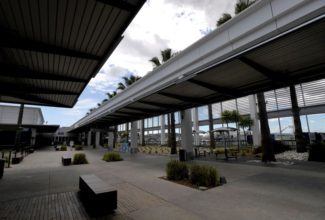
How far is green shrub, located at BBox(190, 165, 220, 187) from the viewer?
20.9ft

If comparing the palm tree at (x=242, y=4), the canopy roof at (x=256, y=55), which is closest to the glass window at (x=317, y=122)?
the palm tree at (x=242, y=4)

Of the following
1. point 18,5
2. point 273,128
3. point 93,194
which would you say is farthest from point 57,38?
point 273,128

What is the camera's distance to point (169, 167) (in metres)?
7.66

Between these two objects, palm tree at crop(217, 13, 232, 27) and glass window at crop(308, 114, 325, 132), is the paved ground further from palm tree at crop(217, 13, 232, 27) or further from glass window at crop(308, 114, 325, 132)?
glass window at crop(308, 114, 325, 132)

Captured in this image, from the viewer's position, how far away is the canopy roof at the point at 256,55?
4.14 meters

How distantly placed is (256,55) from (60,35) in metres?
6.17

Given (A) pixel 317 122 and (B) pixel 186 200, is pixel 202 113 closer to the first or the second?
(A) pixel 317 122

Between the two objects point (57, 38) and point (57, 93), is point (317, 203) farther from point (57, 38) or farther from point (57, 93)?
point (57, 93)

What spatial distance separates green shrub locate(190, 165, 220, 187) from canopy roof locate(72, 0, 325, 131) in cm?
363

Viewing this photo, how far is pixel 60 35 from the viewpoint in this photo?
517 cm

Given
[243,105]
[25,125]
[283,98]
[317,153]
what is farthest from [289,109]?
[25,125]

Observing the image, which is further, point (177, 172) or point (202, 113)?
point (202, 113)

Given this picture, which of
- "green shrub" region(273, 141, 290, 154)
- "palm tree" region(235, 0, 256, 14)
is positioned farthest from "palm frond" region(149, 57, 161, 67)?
"green shrub" region(273, 141, 290, 154)

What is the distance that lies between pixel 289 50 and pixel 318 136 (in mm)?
19246
